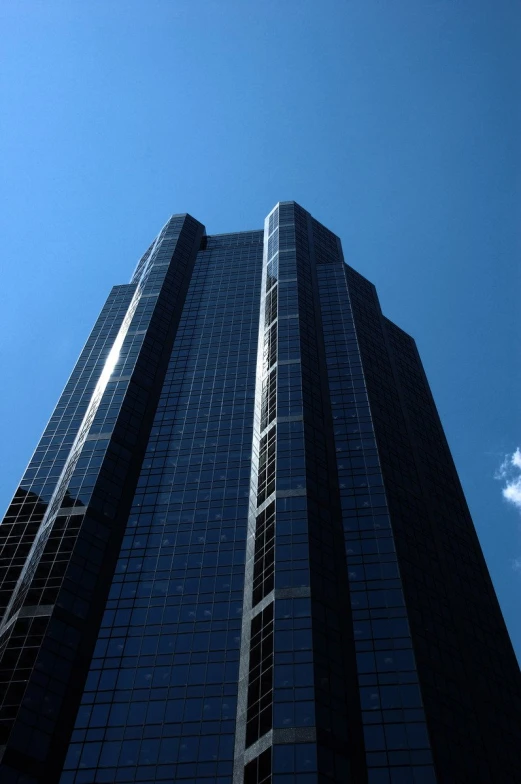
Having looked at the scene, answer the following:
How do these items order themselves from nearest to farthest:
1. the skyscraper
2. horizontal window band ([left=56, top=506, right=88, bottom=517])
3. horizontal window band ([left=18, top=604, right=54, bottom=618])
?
the skyscraper < horizontal window band ([left=18, top=604, right=54, bottom=618]) < horizontal window band ([left=56, top=506, right=88, bottom=517])

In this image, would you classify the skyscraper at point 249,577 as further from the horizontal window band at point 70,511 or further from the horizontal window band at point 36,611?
the horizontal window band at point 70,511

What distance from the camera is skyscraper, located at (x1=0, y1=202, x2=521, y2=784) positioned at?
73.3 metres

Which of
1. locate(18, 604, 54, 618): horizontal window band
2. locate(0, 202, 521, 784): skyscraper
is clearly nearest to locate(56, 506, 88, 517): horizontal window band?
locate(0, 202, 521, 784): skyscraper

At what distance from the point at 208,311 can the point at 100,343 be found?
67.6 ft

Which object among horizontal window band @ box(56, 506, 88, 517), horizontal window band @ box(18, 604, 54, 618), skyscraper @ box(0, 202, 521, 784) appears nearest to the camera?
skyscraper @ box(0, 202, 521, 784)

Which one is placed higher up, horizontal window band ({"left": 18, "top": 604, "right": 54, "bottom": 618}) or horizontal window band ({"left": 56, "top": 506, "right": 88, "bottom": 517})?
horizontal window band ({"left": 56, "top": 506, "right": 88, "bottom": 517})

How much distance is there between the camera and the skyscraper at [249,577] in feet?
241

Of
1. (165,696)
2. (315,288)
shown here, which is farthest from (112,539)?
(315,288)

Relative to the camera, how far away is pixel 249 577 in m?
90.9

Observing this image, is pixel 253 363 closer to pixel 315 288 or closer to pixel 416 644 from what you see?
pixel 315 288

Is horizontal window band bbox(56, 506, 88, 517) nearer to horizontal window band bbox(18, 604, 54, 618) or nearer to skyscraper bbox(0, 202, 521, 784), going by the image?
skyscraper bbox(0, 202, 521, 784)

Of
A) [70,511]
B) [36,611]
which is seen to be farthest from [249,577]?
[36,611]

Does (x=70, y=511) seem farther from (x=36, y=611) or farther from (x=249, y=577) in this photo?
(x=249, y=577)

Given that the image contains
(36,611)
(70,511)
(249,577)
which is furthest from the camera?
(70,511)
